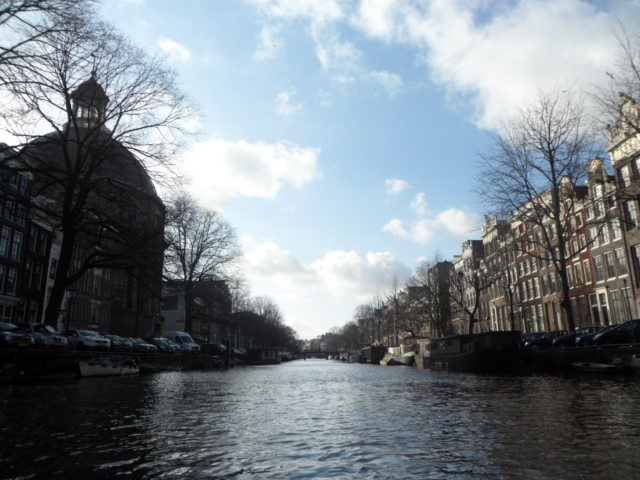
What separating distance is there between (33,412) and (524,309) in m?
65.2

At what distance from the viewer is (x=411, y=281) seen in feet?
253

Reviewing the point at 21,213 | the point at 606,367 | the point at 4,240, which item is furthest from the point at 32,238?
the point at 606,367

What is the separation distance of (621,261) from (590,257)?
5068 millimetres

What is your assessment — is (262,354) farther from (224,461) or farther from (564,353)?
(224,461)

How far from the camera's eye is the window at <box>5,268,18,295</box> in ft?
152

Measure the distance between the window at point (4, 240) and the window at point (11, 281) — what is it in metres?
1.85

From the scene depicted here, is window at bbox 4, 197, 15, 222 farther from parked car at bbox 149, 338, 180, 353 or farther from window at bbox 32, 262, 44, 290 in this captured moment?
parked car at bbox 149, 338, 180, 353

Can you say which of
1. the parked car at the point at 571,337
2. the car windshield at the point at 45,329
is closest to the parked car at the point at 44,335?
the car windshield at the point at 45,329

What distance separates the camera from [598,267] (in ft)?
163

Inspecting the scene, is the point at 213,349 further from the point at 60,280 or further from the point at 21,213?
the point at 60,280

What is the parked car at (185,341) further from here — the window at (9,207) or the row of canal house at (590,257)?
the row of canal house at (590,257)

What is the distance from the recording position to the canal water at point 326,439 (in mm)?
6684

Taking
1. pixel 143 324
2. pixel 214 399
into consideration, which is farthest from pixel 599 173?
pixel 143 324

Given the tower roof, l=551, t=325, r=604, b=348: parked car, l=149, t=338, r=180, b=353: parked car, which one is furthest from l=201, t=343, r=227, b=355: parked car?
the tower roof
